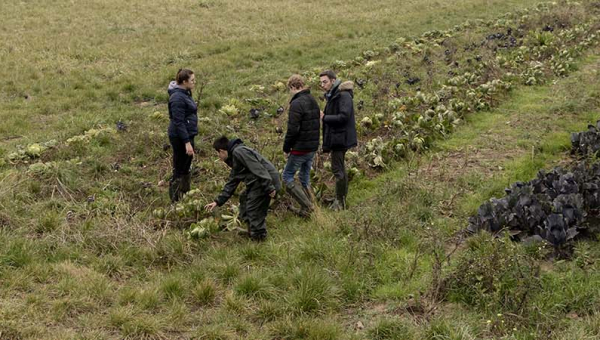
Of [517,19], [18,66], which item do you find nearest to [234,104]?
[18,66]

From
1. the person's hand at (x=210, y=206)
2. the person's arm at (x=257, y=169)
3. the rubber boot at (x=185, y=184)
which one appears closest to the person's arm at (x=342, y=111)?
the person's arm at (x=257, y=169)

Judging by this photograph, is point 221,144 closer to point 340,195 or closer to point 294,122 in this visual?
point 294,122

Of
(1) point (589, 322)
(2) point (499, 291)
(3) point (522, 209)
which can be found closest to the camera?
(1) point (589, 322)

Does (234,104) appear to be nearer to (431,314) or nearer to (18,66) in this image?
(18,66)

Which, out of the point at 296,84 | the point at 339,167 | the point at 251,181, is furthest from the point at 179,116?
the point at 339,167

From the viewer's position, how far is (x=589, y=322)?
4852 mm

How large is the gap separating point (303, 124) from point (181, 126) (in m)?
1.60

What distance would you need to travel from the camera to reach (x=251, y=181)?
6.91 meters

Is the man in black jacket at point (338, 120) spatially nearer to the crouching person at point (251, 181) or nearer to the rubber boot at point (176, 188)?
the crouching person at point (251, 181)

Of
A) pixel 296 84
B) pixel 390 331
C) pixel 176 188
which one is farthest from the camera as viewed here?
pixel 176 188

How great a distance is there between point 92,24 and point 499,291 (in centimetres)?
1798

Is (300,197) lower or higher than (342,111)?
lower

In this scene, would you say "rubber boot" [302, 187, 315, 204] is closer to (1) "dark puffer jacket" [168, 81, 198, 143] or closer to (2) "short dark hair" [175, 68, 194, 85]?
(1) "dark puffer jacket" [168, 81, 198, 143]

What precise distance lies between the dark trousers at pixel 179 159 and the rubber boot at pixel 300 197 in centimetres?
148
